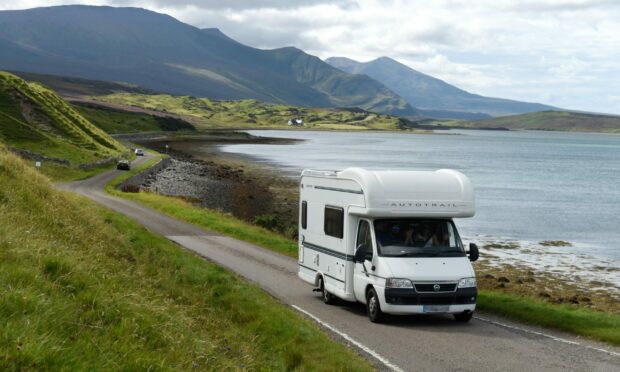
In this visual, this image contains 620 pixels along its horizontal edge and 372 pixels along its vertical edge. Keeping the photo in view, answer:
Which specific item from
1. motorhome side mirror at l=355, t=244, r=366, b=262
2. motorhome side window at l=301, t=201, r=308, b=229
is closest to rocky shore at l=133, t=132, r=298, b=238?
motorhome side window at l=301, t=201, r=308, b=229

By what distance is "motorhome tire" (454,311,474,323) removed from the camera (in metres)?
18.2

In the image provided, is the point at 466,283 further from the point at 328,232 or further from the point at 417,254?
the point at 328,232

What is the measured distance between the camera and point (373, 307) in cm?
1828

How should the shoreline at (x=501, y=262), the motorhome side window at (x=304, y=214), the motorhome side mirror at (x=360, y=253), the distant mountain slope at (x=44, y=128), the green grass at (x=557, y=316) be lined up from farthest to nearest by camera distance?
the distant mountain slope at (x=44, y=128) < the shoreline at (x=501, y=262) < the motorhome side window at (x=304, y=214) < the motorhome side mirror at (x=360, y=253) < the green grass at (x=557, y=316)

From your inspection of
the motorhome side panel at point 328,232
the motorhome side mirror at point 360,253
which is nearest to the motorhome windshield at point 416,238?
the motorhome side mirror at point 360,253

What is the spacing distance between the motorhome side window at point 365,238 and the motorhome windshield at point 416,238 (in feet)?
0.94

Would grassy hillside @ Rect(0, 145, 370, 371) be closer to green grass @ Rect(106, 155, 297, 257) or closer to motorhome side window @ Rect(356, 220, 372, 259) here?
motorhome side window @ Rect(356, 220, 372, 259)

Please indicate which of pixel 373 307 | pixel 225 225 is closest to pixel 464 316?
pixel 373 307

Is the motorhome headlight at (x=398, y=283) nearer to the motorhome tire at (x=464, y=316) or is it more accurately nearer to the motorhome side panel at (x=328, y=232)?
the motorhome tire at (x=464, y=316)

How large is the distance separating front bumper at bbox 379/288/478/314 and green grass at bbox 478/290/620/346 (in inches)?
115

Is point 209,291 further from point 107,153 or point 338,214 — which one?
point 107,153

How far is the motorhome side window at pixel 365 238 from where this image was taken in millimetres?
18656

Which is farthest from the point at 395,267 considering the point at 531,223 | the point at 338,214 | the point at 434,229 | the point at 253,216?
the point at 531,223

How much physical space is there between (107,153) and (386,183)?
94366 millimetres
